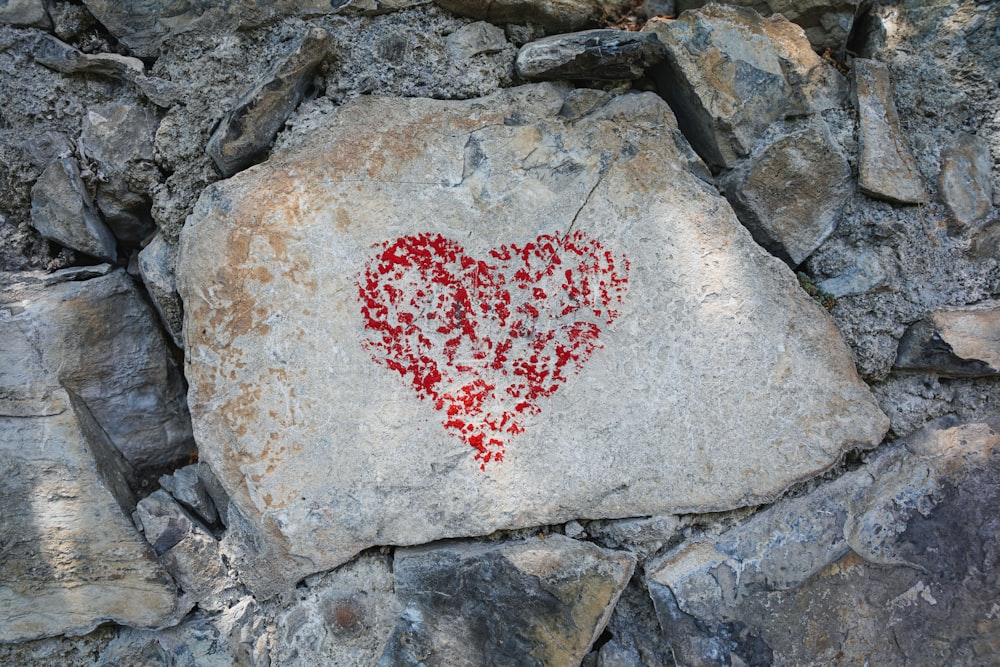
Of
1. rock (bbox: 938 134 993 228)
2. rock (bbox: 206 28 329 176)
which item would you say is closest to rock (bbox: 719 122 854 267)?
A: rock (bbox: 938 134 993 228)

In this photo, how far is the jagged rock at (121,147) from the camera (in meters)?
2.01

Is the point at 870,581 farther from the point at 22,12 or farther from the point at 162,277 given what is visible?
the point at 22,12

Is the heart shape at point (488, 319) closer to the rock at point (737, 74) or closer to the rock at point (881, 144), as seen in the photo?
the rock at point (737, 74)

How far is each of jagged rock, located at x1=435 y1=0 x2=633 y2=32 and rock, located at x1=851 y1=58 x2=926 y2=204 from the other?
2.66 feet

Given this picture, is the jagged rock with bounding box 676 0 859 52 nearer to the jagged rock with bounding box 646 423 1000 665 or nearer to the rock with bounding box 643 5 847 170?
the rock with bounding box 643 5 847 170

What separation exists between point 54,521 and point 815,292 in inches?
86.6

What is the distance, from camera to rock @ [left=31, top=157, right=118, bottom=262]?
6.57 feet

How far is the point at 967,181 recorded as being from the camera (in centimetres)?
196

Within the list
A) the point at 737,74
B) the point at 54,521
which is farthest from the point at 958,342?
the point at 54,521

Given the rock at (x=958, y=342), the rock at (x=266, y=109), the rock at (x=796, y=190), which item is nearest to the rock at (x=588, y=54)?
the rock at (x=796, y=190)

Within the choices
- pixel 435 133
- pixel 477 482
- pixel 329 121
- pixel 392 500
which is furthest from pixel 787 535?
pixel 329 121

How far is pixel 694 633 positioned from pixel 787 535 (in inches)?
14.0

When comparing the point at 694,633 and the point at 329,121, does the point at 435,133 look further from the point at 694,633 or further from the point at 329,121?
the point at 694,633

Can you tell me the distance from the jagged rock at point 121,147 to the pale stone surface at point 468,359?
0.30 meters
